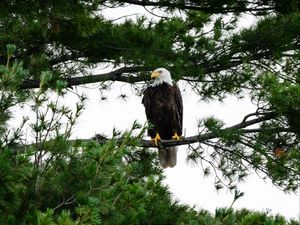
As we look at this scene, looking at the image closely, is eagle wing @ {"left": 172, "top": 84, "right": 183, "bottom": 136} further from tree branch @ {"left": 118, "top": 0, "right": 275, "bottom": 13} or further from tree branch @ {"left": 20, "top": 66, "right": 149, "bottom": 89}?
tree branch @ {"left": 118, "top": 0, "right": 275, "bottom": 13}

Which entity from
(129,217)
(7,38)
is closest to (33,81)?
(7,38)

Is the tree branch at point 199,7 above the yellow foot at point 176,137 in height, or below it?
above

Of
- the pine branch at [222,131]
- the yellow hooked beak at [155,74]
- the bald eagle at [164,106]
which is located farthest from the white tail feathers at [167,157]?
the pine branch at [222,131]

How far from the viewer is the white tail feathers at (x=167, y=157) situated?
6.57 meters

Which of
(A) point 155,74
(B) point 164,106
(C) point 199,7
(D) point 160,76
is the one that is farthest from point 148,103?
(C) point 199,7

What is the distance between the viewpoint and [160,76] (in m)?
6.07

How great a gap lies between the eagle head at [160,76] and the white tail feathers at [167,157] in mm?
658

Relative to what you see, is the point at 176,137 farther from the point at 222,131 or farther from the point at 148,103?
the point at 222,131

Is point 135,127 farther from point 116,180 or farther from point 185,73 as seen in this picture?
point 185,73

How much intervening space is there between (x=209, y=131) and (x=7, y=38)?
177 cm

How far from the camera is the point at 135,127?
266cm

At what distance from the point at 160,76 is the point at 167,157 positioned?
0.92 m

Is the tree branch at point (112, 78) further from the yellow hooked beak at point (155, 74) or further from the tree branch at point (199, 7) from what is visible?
the tree branch at point (199, 7)

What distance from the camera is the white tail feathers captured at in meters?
6.57
